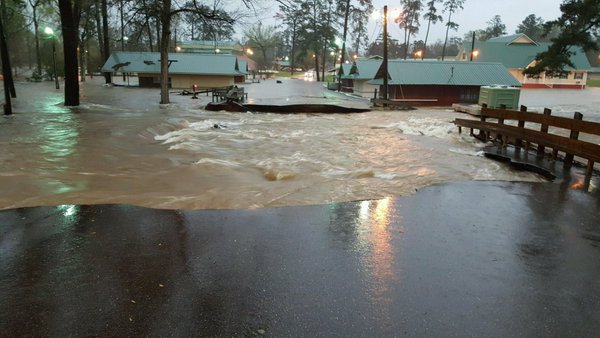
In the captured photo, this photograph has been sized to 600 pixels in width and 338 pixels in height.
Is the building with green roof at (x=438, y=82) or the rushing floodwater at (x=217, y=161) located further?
the building with green roof at (x=438, y=82)

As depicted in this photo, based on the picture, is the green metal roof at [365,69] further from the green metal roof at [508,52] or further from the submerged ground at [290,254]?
the submerged ground at [290,254]

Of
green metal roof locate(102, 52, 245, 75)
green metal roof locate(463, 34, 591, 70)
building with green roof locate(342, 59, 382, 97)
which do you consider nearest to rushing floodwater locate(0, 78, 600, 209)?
building with green roof locate(342, 59, 382, 97)

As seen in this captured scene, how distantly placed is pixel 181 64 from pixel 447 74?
97.8ft

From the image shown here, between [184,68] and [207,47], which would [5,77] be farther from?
[207,47]

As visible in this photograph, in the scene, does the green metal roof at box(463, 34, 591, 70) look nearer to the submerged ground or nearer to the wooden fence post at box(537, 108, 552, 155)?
the wooden fence post at box(537, 108, 552, 155)

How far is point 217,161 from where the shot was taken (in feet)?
37.9

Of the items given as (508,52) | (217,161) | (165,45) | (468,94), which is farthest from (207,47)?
(217,161)

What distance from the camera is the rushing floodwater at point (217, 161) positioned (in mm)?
8109

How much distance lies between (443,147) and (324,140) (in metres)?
4.22

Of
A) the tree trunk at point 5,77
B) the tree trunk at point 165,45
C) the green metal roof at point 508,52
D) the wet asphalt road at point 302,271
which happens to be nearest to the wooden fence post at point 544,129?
the wet asphalt road at point 302,271

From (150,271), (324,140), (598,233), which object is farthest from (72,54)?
(598,233)

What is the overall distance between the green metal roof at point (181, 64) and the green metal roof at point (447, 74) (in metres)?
19.5

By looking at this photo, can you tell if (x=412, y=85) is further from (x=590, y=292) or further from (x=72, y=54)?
(x=590, y=292)

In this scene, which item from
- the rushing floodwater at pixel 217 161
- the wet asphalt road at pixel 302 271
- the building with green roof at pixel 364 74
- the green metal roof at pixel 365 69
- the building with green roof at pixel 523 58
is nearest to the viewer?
the wet asphalt road at pixel 302 271
